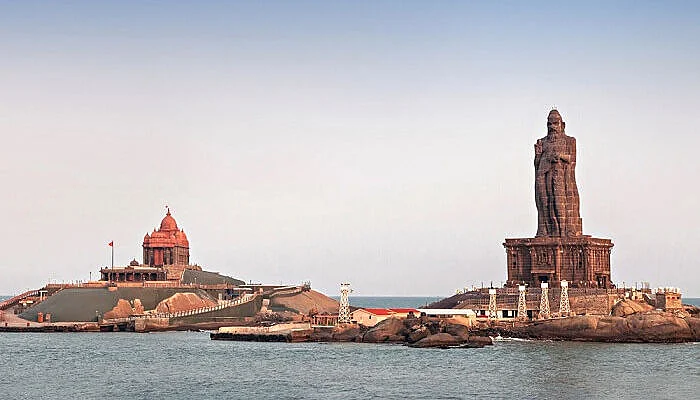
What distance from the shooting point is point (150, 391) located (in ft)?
328

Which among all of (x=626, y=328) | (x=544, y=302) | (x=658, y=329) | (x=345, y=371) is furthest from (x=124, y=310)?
(x=658, y=329)

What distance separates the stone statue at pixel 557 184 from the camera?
17288cm

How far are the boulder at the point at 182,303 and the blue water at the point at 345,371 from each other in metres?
36.6

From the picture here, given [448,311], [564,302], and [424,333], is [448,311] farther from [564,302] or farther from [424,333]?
[424,333]

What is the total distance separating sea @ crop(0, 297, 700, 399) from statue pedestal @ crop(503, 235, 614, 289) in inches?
1013

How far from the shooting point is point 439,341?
139750 mm

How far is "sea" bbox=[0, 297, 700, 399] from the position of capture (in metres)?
98.5

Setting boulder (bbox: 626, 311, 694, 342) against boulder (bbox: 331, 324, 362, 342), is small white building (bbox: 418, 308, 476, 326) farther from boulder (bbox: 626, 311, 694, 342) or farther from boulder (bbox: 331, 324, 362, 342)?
boulder (bbox: 626, 311, 694, 342)

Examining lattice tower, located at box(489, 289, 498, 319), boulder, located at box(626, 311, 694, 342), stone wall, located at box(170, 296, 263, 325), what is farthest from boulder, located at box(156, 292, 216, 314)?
boulder, located at box(626, 311, 694, 342)

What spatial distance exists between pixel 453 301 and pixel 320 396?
257ft

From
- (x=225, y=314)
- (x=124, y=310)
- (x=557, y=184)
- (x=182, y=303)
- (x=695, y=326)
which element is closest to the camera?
(x=695, y=326)

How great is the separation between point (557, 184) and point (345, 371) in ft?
224

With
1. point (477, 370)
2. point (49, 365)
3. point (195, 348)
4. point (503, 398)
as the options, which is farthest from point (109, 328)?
point (503, 398)

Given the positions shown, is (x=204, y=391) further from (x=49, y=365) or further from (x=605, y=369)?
(x=605, y=369)
